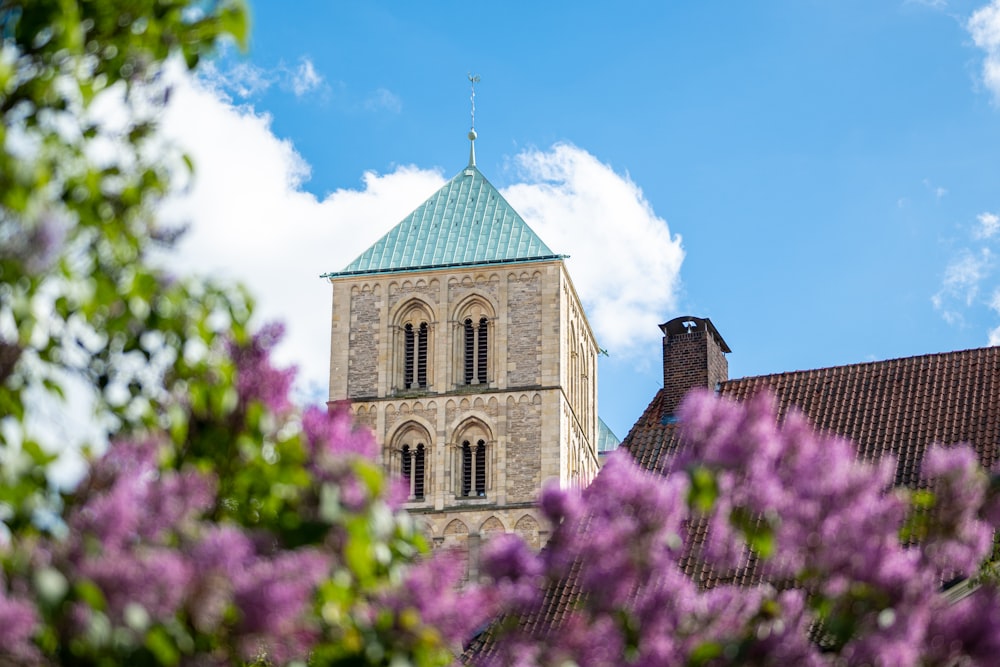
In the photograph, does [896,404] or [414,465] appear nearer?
[896,404]

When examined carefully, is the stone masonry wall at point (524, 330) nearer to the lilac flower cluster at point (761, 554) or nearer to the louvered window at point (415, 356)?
the louvered window at point (415, 356)

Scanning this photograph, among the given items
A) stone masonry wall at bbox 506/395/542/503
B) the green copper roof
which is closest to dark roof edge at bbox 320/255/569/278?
the green copper roof

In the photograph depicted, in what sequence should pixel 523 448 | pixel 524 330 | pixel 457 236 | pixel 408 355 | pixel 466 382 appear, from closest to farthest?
pixel 523 448 < pixel 466 382 < pixel 524 330 < pixel 408 355 < pixel 457 236

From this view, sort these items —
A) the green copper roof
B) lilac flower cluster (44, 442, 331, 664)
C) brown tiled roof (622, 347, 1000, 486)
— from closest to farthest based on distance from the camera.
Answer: lilac flower cluster (44, 442, 331, 664) < brown tiled roof (622, 347, 1000, 486) < the green copper roof

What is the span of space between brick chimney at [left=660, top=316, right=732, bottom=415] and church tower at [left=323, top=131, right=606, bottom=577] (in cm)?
1908

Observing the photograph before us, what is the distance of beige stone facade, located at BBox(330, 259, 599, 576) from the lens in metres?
43.8

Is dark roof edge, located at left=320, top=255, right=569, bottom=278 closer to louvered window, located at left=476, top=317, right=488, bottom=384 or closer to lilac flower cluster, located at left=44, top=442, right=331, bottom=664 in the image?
louvered window, located at left=476, top=317, right=488, bottom=384

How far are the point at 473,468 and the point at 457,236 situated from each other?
8101 millimetres

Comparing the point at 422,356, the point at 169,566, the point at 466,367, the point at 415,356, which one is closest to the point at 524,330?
the point at 466,367

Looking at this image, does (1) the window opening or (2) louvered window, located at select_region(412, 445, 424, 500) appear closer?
(2) louvered window, located at select_region(412, 445, 424, 500)

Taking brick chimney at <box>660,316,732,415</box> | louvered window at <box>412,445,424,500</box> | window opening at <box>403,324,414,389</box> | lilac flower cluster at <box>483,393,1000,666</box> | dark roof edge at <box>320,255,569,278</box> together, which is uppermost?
dark roof edge at <box>320,255,569,278</box>

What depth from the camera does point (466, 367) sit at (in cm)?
4581

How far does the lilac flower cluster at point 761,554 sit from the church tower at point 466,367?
37196mm

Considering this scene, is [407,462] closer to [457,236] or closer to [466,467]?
[466,467]
